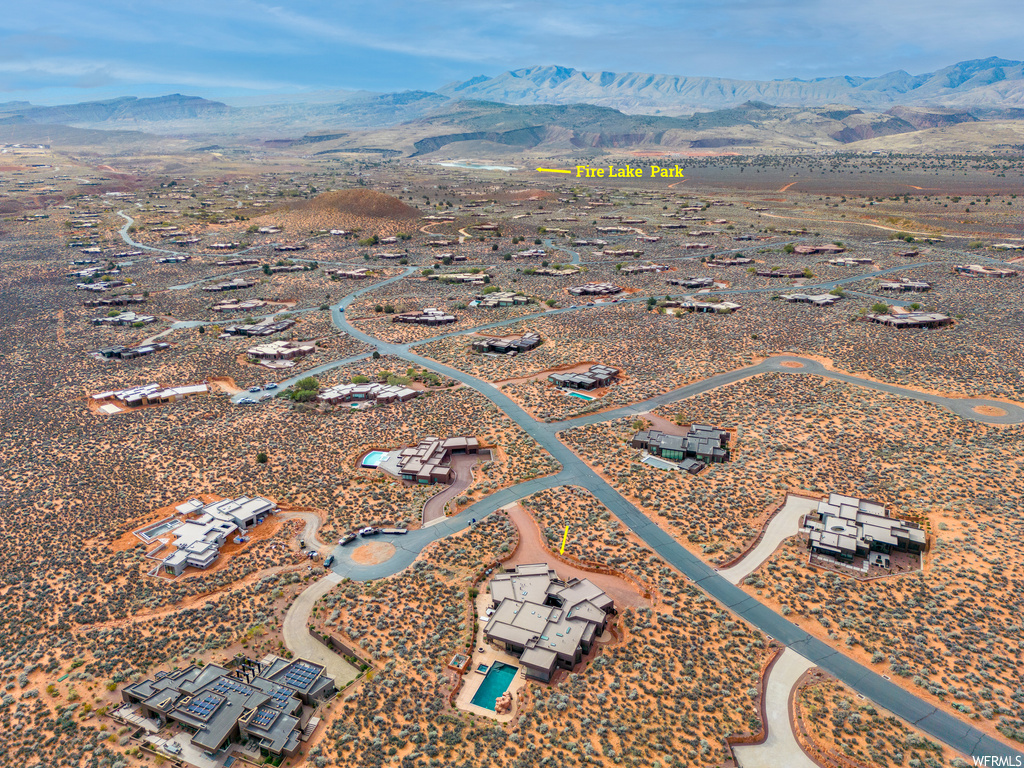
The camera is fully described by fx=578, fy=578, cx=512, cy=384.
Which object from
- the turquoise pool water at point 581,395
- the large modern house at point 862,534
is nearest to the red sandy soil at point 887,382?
the turquoise pool water at point 581,395

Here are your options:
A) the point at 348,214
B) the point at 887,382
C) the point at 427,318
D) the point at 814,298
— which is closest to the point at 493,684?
the point at 887,382

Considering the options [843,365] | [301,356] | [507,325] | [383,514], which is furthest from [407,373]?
[843,365]

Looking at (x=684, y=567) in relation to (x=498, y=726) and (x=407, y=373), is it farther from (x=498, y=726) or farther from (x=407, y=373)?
(x=407, y=373)

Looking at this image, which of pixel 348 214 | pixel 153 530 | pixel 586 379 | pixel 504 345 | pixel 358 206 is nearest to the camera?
pixel 153 530

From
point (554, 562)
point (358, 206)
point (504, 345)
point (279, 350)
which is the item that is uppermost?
point (358, 206)

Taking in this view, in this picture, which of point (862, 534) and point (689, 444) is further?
point (689, 444)

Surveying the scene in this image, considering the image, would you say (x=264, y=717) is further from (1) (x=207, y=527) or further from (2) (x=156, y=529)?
(2) (x=156, y=529)

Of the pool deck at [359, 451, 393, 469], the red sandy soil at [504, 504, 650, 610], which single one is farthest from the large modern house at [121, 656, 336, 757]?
the pool deck at [359, 451, 393, 469]
